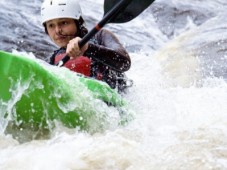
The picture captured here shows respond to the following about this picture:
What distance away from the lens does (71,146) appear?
3.48 metres

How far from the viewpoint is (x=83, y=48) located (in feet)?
13.4

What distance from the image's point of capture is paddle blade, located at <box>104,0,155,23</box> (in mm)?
4289

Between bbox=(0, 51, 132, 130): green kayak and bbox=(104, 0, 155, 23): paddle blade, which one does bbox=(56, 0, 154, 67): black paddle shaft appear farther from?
bbox=(0, 51, 132, 130): green kayak

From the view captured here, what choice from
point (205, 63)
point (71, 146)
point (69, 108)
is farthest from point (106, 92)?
point (205, 63)

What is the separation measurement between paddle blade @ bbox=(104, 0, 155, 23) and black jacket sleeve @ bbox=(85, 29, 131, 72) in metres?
0.19

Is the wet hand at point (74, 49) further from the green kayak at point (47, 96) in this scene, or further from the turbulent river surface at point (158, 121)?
the turbulent river surface at point (158, 121)

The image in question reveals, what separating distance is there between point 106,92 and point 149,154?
89 centimetres

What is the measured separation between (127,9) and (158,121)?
956 mm

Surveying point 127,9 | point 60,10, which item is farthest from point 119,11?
point 60,10

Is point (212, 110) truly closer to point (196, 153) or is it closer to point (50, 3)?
point (196, 153)

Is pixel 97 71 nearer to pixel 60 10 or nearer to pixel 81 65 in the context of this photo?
pixel 81 65

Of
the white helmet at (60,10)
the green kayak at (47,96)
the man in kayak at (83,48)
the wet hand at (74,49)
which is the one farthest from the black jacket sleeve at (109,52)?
the white helmet at (60,10)

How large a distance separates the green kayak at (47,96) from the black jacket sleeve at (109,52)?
0.87ft

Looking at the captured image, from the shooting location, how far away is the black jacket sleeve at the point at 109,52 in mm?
4176
